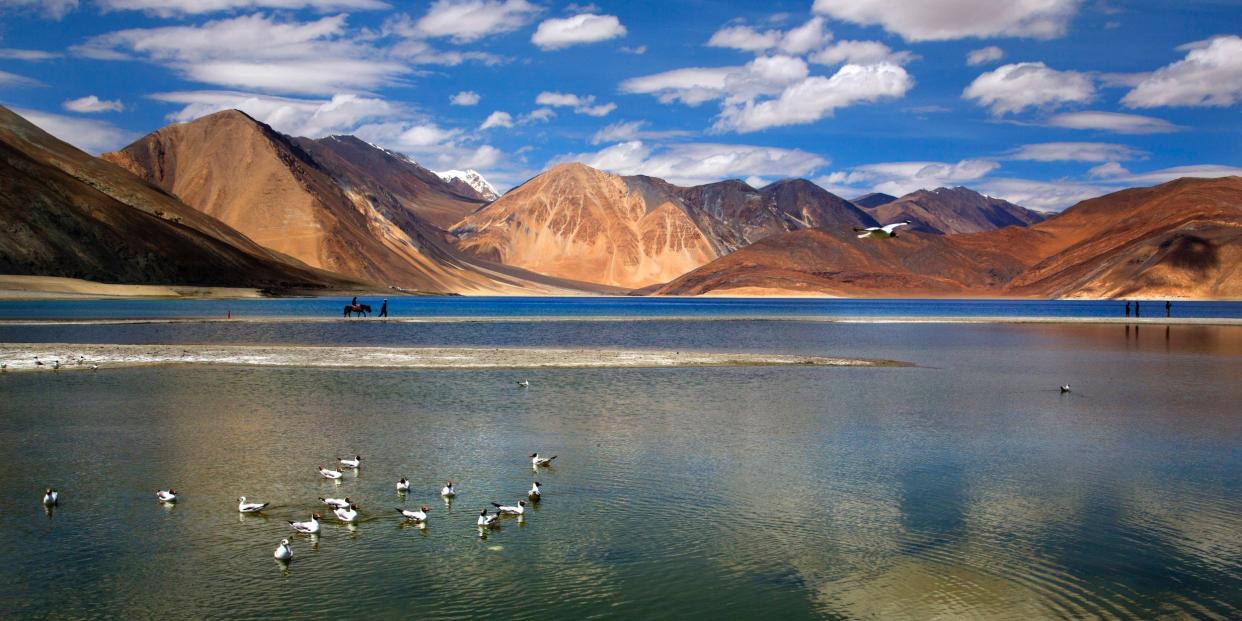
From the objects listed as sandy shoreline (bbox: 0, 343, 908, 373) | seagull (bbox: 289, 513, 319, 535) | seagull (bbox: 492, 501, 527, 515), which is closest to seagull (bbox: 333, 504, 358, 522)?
seagull (bbox: 289, 513, 319, 535)

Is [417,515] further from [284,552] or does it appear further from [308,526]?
[284,552]

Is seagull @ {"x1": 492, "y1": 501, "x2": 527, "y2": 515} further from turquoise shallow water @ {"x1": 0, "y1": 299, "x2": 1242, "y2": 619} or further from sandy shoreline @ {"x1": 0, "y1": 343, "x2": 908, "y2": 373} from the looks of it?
sandy shoreline @ {"x1": 0, "y1": 343, "x2": 908, "y2": 373}

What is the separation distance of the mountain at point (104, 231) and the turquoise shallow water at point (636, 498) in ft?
353

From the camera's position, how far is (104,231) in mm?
141500

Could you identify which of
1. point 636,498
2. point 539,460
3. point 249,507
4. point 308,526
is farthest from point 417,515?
point 539,460

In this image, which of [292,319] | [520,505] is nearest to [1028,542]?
[520,505]

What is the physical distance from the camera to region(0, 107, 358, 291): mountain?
128 m

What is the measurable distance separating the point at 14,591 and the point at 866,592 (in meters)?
11.1

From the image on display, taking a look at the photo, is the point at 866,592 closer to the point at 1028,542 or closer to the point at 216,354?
the point at 1028,542

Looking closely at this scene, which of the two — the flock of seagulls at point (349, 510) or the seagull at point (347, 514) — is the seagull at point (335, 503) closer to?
the flock of seagulls at point (349, 510)

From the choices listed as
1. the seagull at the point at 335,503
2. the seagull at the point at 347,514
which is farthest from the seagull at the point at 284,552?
the seagull at the point at 335,503

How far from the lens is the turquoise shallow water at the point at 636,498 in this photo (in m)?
13.0

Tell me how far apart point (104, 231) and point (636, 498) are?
14439 centimetres

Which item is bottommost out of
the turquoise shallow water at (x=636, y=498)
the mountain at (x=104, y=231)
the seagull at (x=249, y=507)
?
the turquoise shallow water at (x=636, y=498)
